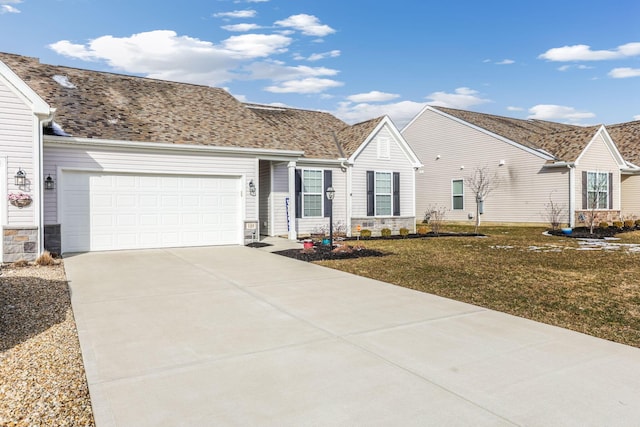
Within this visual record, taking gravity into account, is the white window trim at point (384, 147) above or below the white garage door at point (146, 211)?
above

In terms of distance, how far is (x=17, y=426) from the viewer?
2.91 m

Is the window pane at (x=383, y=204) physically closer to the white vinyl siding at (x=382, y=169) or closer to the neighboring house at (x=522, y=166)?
the white vinyl siding at (x=382, y=169)

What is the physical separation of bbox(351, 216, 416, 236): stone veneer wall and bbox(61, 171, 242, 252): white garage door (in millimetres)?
5393

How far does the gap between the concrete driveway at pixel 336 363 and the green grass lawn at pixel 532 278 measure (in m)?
0.61

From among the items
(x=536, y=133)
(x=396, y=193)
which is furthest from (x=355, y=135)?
(x=536, y=133)

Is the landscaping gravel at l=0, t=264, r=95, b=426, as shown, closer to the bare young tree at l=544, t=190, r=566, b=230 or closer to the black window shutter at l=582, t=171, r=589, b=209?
the bare young tree at l=544, t=190, r=566, b=230

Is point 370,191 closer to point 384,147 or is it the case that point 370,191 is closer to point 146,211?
point 384,147

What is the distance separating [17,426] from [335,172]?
15.0m

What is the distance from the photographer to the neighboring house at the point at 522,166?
20500 millimetres

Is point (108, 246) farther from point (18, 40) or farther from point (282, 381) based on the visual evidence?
point (282, 381)

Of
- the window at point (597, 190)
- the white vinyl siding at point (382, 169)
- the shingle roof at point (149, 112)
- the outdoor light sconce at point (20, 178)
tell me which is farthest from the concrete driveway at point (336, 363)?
the window at point (597, 190)

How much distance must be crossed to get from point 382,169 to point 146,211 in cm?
963

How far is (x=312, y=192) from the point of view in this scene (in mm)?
16797

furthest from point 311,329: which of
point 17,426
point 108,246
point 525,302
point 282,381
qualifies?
point 108,246
